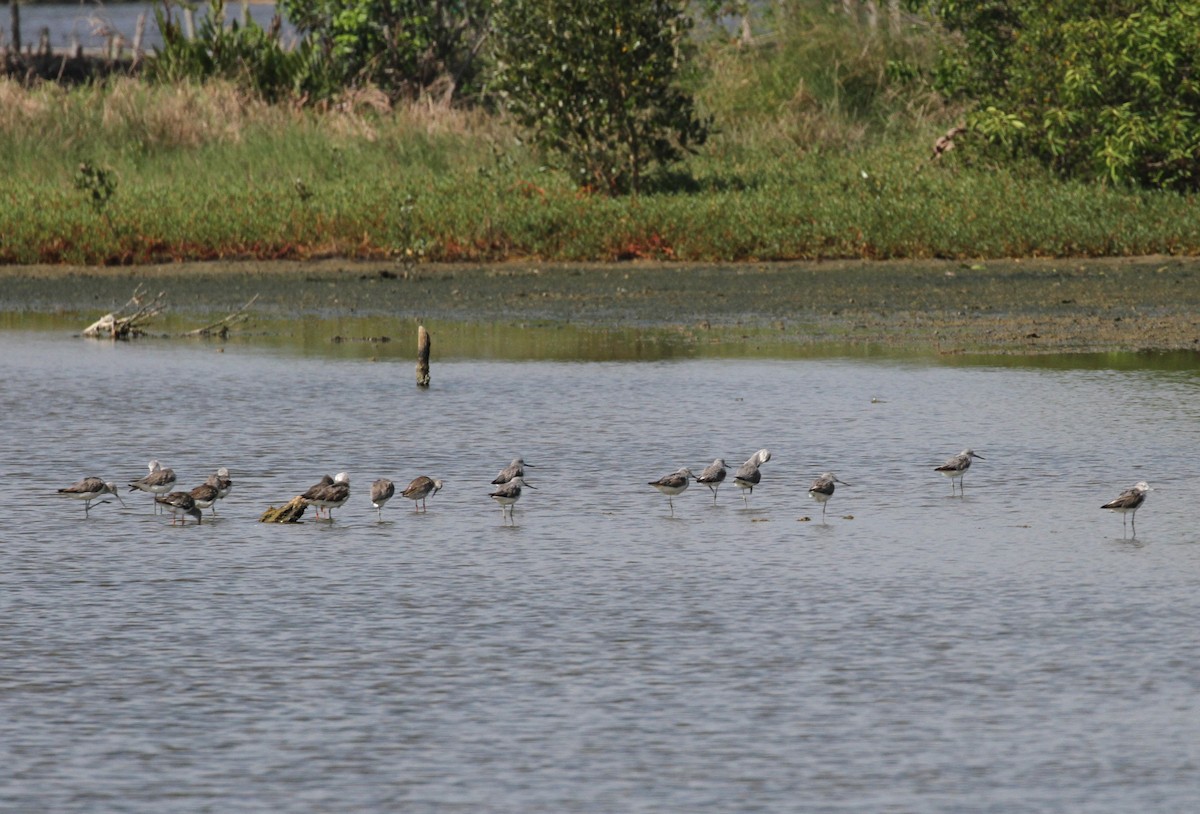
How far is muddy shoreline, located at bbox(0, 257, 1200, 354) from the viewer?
21.9m

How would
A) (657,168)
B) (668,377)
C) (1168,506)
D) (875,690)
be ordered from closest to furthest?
1. (875,690)
2. (1168,506)
3. (668,377)
4. (657,168)

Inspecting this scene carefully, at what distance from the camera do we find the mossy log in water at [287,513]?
40.7ft

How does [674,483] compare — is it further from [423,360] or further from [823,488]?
[423,360]

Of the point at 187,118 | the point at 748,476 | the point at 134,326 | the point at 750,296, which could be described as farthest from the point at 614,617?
the point at 187,118

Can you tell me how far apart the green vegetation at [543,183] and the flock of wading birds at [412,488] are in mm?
14169

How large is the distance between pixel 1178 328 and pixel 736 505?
1000 centimetres

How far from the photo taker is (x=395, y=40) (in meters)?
37.8

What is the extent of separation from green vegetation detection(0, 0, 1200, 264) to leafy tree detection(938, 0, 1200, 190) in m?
0.51

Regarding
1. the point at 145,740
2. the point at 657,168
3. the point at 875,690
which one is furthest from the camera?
the point at 657,168

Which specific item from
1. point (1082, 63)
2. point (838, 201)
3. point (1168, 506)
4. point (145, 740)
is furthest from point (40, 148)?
point (145, 740)

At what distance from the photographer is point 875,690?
27.6 feet

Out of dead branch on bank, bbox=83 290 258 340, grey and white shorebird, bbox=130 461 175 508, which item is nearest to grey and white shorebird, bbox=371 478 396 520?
grey and white shorebird, bbox=130 461 175 508

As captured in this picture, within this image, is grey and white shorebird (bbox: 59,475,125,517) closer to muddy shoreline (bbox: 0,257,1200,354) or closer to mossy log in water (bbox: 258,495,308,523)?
mossy log in water (bbox: 258,495,308,523)

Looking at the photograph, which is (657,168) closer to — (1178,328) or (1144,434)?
(1178,328)
